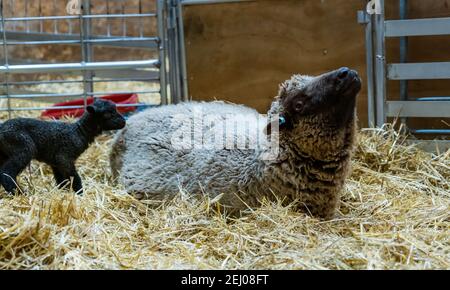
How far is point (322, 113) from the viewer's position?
13.3 feet

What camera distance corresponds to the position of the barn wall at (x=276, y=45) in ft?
18.7

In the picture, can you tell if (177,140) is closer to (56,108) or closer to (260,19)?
(260,19)

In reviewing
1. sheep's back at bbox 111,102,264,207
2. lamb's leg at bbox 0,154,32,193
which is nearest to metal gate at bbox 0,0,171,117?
sheep's back at bbox 111,102,264,207

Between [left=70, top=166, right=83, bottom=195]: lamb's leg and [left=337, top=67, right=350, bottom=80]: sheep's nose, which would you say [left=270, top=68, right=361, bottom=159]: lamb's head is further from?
[left=70, top=166, right=83, bottom=195]: lamb's leg

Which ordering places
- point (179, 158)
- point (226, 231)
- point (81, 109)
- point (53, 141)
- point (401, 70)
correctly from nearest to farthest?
point (226, 231)
point (179, 158)
point (53, 141)
point (401, 70)
point (81, 109)

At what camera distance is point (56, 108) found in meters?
7.01

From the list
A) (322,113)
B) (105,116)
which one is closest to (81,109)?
(105,116)

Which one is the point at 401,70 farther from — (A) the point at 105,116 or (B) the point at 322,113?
(A) the point at 105,116

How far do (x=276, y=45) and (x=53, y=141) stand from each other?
233 centimetres

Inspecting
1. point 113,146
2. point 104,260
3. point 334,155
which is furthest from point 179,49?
point 104,260

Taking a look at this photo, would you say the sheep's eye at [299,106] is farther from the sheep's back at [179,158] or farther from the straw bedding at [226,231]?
the straw bedding at [226,231]

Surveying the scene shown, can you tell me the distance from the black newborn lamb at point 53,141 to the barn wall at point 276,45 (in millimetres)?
1498

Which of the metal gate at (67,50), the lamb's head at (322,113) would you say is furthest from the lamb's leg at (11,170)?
the metal gate at (67,50)
